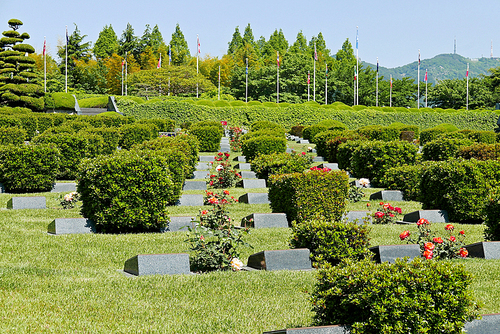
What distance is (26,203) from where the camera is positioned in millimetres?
10531

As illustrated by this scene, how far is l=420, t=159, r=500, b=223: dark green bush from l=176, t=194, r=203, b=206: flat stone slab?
17.6 ft

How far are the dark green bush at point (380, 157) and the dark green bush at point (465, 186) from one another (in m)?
4.61

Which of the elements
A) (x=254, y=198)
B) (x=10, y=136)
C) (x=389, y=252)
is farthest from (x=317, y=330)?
(x=10, y=136)

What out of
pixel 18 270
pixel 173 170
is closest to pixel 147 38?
pixel 173 170

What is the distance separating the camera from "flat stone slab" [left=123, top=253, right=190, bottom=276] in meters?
6.13

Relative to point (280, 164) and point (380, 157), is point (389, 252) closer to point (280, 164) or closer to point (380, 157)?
point (280, 164)

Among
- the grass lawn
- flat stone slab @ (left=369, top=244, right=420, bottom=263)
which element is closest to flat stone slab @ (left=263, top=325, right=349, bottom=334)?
the grass lawn

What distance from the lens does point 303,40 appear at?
88.1 m

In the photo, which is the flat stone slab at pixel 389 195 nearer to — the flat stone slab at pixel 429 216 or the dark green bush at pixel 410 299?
the flat stone slab at pixel 429 216

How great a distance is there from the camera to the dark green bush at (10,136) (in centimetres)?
1830

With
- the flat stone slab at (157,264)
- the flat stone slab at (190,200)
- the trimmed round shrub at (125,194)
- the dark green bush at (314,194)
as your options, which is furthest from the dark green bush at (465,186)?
the flat stone slab at (157,264)

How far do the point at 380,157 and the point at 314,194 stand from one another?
6.76 meters

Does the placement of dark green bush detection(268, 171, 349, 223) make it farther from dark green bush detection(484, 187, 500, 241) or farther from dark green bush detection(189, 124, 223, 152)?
dark green bush detection(189, 124, 223, 152)

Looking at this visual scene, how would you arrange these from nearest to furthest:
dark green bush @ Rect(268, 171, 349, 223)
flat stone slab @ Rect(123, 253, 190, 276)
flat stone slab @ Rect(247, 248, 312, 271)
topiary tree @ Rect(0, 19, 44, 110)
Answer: flat stone slab @ Rect(123, 253, 190, 276) → flat stone slab @ Rect(247, 248, 312, 271) → dark green bush @ Rect(268, 171, 349, 223) → topiary tree @ Rect(0, 19, 44, 110)
